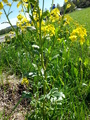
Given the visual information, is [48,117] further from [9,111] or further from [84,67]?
[84,67]

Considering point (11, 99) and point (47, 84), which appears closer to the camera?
point (47, 84)

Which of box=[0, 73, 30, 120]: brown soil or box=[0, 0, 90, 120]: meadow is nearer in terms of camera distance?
box=[0, 0, 90, 120]: meadow

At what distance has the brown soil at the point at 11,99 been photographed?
5.20 ft

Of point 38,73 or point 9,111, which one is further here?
point 9,111

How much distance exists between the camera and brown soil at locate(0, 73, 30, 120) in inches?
62.4

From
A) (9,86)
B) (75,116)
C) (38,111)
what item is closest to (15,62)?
(9,86)

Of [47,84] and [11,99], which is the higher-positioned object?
[47,84]

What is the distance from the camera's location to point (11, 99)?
1.78 metres

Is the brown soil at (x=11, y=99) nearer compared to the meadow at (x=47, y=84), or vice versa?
Result: the meadow at (x=47, y=84)

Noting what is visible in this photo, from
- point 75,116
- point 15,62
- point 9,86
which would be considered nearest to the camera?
point 75,116

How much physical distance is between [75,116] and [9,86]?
802 mm

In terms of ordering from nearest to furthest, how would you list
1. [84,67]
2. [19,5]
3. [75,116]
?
[75,116], [19,5], [84,67]

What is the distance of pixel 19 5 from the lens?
1604mm

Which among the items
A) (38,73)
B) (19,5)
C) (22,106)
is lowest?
(22,106)
